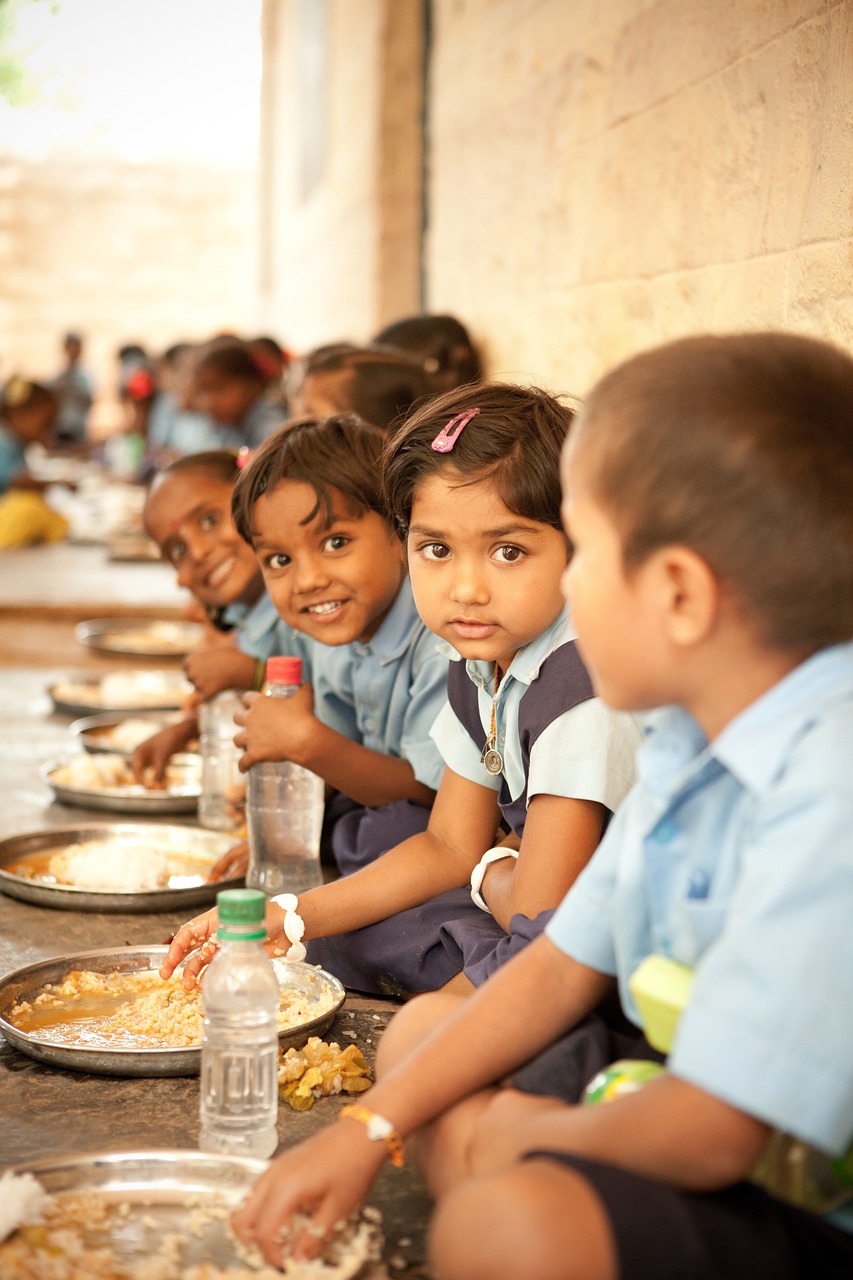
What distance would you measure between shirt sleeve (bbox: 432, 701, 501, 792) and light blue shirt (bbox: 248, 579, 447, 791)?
303mm

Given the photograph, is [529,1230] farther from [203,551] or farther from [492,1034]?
[203,551]

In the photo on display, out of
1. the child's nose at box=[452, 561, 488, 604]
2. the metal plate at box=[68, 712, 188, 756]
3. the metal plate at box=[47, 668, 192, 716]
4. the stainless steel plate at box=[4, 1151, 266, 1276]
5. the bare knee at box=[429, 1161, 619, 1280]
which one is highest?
the child's nose at box=[452, 561, 488, 604]

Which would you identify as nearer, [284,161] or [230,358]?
[230,358]

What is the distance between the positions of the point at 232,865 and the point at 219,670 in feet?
1.92

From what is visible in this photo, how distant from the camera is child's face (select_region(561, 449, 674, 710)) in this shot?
3.99ft

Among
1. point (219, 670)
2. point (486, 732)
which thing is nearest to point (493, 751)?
point (486, 732)

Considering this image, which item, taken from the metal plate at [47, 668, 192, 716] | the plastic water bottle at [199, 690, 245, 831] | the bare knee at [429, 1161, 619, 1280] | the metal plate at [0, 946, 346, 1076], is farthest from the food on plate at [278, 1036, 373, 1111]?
the metal plate at [47, 668, 192, 716]

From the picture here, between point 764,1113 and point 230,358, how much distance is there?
222 inches

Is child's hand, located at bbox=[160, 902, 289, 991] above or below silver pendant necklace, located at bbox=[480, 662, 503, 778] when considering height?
below

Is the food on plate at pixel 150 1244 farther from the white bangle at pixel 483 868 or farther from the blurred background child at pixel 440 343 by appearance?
the blurred background child at pixel 440 343

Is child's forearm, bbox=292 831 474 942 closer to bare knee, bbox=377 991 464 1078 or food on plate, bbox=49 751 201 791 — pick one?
bare knee, bbox=377 991 464 1078

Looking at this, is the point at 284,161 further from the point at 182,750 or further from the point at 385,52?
the point at 182,750

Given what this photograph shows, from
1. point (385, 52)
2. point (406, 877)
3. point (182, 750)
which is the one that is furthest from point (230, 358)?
point (406, 877)

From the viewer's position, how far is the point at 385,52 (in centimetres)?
604
